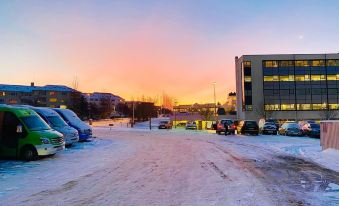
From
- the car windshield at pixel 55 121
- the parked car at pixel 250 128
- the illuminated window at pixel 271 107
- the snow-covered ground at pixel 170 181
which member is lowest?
the snow-covered ground at pixel 170 181

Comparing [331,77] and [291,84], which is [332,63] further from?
[291,84]

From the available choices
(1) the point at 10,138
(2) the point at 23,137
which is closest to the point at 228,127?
(2) the point at 23,137

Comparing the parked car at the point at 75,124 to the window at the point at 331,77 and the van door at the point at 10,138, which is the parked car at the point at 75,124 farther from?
the window at the point at 331,77

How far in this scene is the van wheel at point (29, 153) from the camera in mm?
16747

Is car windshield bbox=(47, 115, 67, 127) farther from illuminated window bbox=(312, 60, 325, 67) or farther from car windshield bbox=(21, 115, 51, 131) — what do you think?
illuminated window bbox=(312, 60, 325, 67)

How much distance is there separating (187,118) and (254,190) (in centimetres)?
9727

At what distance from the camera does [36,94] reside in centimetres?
16588

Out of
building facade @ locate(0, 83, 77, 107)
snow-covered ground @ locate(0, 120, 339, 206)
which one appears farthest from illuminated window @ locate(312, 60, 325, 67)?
building facade @ locate(0, 83, 77, 107)

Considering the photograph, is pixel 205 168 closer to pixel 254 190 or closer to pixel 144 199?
pixel 254 190

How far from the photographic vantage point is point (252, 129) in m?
40.3

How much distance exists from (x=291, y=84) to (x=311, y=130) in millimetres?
67723

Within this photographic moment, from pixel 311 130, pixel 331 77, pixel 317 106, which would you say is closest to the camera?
pixel 311 130

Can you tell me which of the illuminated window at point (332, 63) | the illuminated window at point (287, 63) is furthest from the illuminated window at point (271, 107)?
the illuminated window at point (332, 63)

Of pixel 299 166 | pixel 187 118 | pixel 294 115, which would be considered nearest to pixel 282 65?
pixel 294 115
